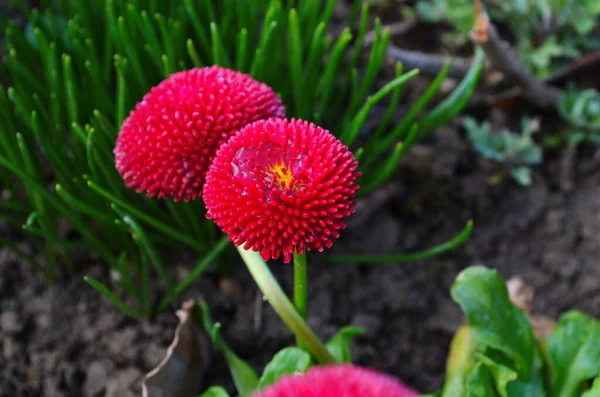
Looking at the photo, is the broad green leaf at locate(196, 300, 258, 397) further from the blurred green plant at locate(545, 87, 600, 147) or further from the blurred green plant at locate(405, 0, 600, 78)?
the blurred green plant at locate(405, 0, 600, 78)

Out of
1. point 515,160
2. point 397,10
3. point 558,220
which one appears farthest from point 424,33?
point 558,220

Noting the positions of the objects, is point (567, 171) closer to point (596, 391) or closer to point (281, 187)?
point (596, 391)

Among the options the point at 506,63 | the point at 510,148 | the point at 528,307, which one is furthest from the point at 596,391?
the point at 506,63

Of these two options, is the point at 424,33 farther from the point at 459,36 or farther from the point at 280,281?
the point at 280,281

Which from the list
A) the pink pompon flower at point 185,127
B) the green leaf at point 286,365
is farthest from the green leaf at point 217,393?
the pink pompon flower at point 185,127

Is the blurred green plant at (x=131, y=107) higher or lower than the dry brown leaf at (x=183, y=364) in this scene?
higher

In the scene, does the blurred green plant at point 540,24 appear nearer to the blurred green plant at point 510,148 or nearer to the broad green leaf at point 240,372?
the blurred green plant at point 510,148

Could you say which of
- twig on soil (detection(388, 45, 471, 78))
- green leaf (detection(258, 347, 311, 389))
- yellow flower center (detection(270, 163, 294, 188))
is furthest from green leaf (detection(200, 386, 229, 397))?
twig on soil (detection(388, 45, 471, 78))
